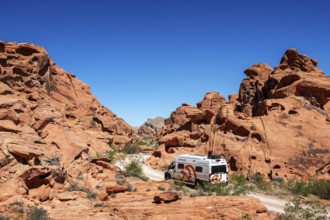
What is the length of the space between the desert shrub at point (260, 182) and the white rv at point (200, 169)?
12.1 ft

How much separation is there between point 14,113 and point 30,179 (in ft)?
14.4

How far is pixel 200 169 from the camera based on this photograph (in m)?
22.6

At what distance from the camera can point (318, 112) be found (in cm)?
3091

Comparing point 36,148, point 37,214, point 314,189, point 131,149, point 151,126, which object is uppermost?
point 151,126

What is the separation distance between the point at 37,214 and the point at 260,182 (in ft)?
61.7

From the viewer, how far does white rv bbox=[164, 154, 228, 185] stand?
72.0 ft

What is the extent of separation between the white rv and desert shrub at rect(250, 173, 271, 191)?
3.70 m

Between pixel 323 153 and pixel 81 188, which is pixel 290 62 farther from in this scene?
pixel 81 188

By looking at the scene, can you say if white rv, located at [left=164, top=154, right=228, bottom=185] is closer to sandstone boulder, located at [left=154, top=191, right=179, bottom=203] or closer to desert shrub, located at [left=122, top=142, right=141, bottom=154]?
sandstone boulder, located at [left=154, top=191, right=179, bottom=203]

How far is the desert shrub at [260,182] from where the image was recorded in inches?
949

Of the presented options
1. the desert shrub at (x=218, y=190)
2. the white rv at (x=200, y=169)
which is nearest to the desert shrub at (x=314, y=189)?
the white rv at (x=200, y=169)

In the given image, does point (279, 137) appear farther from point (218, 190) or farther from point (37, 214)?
point (37, 214)

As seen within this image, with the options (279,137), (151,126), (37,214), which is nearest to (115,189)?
(37,214)

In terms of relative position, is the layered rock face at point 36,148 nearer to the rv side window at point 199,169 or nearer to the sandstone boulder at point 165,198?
Result: the sandstone boulder at point 165,198
